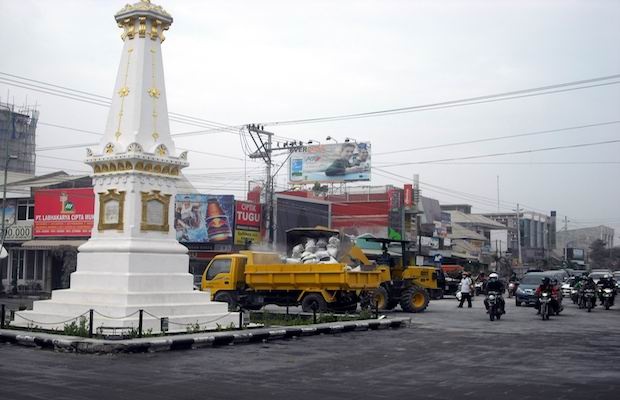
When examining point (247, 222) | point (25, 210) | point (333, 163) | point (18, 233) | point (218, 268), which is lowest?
point (218, 268)

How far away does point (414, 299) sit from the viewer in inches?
1104

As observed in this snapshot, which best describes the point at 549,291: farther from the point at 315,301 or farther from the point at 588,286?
the point at 315,301

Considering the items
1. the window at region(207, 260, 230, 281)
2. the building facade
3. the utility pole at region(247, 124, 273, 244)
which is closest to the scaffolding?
the utility pole at region(247, 124, 273, 244)

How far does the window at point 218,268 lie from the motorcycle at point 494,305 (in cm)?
903

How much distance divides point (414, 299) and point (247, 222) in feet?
62.4

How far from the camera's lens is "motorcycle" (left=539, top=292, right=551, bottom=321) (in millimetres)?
23795

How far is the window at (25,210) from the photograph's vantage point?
4350cm

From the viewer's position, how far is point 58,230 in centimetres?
4097

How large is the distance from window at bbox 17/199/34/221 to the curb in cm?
2972

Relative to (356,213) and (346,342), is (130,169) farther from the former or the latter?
(356,213)

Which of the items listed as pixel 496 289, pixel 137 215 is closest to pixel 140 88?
pixel 137 215

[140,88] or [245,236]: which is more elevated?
[140,88]

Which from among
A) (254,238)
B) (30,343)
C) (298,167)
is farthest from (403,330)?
(298,167)

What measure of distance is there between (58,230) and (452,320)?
26.3 metres
